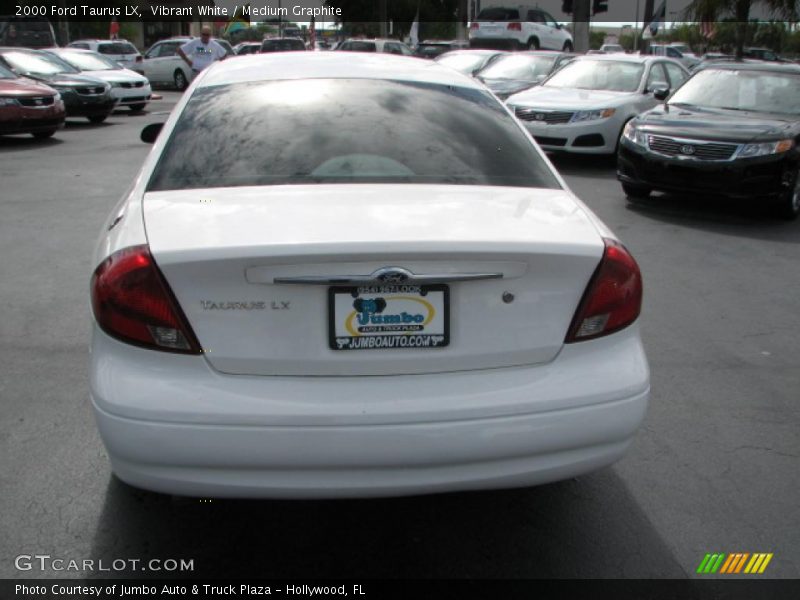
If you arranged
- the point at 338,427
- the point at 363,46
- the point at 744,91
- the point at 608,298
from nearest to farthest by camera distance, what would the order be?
the point at 338,427, the point at 608,298, the point at 744,91, the point at 363,46

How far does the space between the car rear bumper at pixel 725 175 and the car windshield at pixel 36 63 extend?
1289 cm

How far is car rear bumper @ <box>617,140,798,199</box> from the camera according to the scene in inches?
333

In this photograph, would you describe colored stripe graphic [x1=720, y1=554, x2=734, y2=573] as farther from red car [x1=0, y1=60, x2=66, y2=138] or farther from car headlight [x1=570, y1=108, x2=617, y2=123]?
red car [x1=0, y1=60, x2=66, y2=138]

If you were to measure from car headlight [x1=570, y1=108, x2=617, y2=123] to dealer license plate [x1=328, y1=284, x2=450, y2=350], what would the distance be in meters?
9.87

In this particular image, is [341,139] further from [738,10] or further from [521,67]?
[738,10]

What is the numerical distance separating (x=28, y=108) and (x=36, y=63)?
463cm

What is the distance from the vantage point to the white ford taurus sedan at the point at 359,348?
8.23 ft

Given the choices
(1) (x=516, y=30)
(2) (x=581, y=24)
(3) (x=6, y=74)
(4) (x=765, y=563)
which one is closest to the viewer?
(4) (x=765, y=563)

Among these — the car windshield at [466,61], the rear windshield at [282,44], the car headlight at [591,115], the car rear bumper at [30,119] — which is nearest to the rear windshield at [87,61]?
the car rear bumper at [30,119]

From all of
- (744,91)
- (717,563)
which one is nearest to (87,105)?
(744,91)

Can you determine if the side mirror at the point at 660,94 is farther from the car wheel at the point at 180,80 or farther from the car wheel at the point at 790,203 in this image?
the car wheel at the point at 180,80

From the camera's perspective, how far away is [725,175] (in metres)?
8.54

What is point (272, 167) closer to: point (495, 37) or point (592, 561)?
point (592, 561)

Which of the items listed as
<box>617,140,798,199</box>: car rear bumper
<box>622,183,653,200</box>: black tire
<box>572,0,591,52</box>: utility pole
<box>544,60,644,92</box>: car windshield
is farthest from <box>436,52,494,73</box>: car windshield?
<box>572,0,591,52</box>: utility pole
